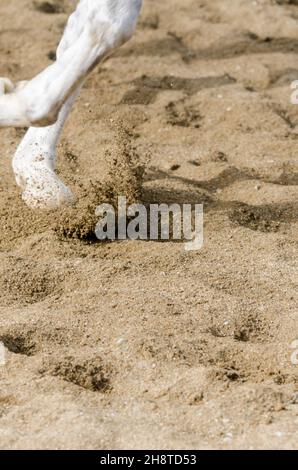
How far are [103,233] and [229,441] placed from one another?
188cm

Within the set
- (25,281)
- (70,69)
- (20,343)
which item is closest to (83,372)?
(20,343)

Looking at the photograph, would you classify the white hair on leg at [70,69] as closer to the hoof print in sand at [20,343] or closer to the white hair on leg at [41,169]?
the white hair on leg at [41,169]

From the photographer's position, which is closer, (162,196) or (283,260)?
(283,260)

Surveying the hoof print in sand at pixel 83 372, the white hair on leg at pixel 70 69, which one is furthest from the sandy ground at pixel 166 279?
the white hair on leg at pixel 70 69

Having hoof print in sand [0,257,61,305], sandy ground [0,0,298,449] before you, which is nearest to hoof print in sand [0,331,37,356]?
sandy ground [0,0,298,449]

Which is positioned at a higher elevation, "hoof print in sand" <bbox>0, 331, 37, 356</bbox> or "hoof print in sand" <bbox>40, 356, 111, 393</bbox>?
"hoof print in sand" <bbox>40, 356, 111, 393</bbox>

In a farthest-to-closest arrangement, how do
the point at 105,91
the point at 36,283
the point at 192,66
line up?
the point at 192,66 → the point at 105,91 → the point at 36,283

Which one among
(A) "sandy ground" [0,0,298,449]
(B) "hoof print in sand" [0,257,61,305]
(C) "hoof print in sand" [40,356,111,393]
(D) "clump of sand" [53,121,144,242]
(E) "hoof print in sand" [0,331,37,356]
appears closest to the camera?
(A) "sandy ground" [0,0,298,449]

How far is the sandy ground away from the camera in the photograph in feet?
10.8

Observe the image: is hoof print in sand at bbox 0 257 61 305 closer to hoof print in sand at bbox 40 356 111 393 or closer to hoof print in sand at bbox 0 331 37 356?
hoof print in sand at bbox 0 331 37 356

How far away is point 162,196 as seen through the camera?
529 cm

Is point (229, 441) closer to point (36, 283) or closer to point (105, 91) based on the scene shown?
point (36, 283)

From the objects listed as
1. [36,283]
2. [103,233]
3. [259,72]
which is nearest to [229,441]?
[36,283]

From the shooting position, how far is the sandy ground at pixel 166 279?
3279 mm
